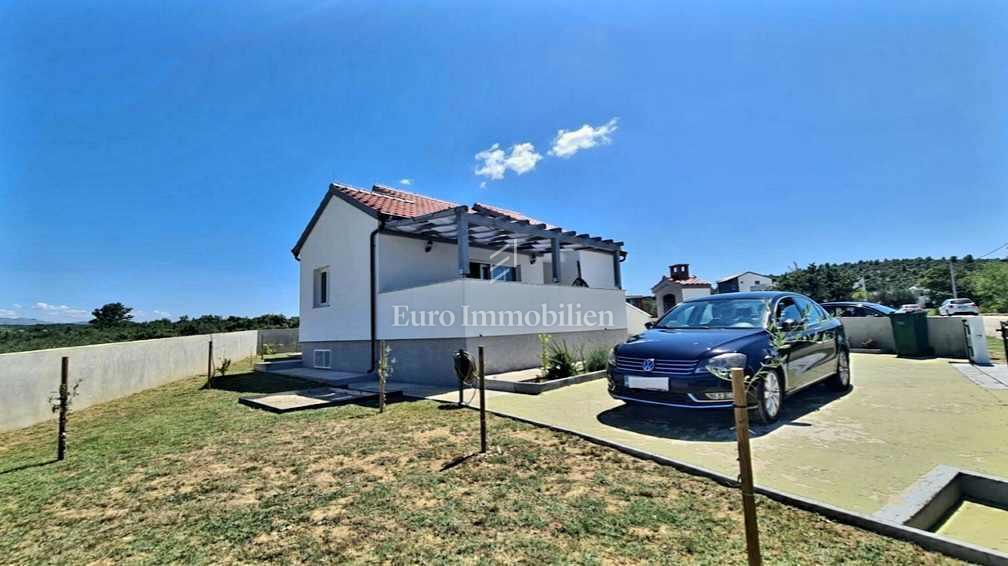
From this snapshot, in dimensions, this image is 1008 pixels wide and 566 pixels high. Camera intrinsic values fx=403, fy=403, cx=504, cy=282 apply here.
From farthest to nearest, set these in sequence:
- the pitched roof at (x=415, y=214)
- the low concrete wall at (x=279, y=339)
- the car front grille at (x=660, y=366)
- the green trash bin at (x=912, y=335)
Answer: the low concrete wall at (x=279, y=339) < the pitched roof at (x=415, y=214) < the green trash bin at (x=912, y=335) < the car front grille at (x=660, y=366)

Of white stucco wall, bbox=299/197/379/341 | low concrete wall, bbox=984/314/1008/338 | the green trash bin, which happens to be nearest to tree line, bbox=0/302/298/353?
white stucco wall, bbox=299/197/379/341

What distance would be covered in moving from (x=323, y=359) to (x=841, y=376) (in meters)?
12.8

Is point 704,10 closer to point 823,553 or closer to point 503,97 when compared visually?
point 503,97

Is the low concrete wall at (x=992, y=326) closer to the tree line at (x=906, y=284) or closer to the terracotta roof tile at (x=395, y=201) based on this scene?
the tree line at (x=906, y=284)

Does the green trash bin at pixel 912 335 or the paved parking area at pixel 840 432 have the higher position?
the green trash bin at pixel 912 335

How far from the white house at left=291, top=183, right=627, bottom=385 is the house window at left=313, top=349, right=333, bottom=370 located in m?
0.03

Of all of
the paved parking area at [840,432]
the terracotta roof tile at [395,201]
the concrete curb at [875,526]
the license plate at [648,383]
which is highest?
the terracotta roof tile at [395,201]

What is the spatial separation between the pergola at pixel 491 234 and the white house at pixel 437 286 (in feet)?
0.11

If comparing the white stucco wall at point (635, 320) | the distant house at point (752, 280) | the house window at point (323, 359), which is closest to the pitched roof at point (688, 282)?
the white stucco wall at point (635, 320)

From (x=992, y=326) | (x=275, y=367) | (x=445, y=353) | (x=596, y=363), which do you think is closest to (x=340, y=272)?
(x=275, y=367)

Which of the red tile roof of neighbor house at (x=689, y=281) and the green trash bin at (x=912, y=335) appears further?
the red tile roof of neighbor house at (x=689, y=281)

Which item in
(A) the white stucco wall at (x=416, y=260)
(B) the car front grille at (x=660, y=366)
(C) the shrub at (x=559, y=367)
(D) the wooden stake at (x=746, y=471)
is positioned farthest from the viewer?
(A) the white stucco wall at (x=416, y=260)

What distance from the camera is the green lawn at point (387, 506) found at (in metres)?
2.38

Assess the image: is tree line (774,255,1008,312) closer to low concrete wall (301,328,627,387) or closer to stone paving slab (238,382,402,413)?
low concrete wall (301,328,627,387)
